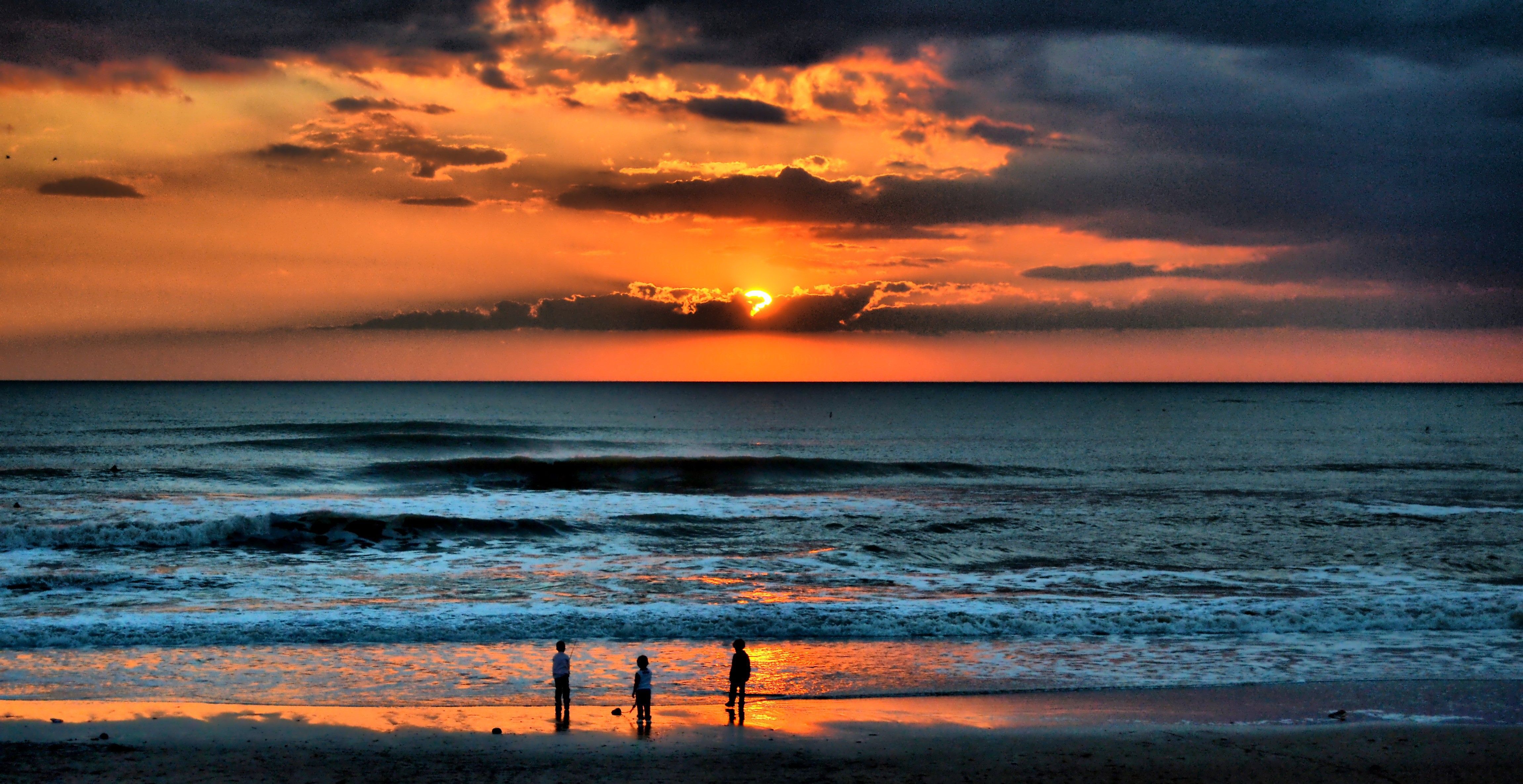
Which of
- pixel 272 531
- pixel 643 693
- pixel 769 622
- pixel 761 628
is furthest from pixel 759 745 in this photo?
pixel 272 531

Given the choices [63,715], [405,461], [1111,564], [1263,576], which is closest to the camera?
[63,715]

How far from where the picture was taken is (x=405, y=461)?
5934cm

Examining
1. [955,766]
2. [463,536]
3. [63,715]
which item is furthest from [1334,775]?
[463,536]

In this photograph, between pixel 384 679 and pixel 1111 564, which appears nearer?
pixel 384 679

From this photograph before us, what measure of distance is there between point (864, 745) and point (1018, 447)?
226ft

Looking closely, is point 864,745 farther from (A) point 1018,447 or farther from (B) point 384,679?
(A) point 1018,447

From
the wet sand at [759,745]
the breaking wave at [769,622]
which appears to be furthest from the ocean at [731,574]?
the wet sand at [759,745]

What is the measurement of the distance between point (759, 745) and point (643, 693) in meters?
1.68

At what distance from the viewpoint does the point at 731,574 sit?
24875mm

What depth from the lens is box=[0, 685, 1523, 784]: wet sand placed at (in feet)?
37.4

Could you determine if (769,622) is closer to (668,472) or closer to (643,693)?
(643,693)

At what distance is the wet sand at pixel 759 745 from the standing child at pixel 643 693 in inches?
8.5

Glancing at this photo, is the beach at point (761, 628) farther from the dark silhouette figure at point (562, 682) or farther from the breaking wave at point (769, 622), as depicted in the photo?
the dark silhouette figure at point (562, 682)

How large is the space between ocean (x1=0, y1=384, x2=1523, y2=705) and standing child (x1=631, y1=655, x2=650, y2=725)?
1811mm
